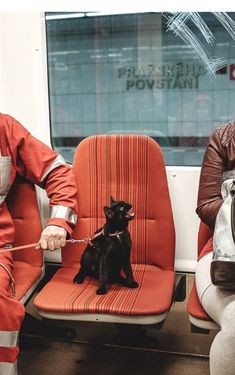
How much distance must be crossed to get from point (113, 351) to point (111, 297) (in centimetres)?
62

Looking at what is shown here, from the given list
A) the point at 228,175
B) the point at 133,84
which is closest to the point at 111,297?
the point at 228,175

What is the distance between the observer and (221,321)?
1.41m

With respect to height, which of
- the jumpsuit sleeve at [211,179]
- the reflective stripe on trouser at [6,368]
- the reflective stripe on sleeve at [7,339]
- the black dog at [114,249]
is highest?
the jumpsuit sleeve at [211,179]

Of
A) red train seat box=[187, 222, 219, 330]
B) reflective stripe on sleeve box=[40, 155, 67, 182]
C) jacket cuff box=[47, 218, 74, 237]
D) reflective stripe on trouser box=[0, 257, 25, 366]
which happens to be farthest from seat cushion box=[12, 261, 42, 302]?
red train seat box=[187, 222, 219, 330]

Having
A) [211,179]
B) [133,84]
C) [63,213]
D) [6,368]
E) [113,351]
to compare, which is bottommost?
[113,351]

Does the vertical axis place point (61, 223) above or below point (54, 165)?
below

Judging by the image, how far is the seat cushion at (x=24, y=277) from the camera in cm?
178

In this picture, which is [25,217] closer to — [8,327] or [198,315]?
[8,327]

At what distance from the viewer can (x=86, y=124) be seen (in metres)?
2.48

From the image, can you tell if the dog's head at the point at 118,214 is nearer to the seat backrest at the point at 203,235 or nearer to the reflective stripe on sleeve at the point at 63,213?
the reflective stripe on sleeve at the point at 63,213

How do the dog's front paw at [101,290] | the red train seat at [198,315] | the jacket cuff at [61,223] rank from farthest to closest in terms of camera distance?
the jacket cuff at [61,223], the dog's front paw at [101,290], the red train seat at [198,315]

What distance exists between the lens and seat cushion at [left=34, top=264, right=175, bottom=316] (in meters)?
1.63

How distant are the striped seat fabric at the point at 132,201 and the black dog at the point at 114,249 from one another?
0.16 feet

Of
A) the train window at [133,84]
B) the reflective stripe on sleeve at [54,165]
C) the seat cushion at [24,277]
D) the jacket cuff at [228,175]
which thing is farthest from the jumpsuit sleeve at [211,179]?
the seat cushion at [24,277]
